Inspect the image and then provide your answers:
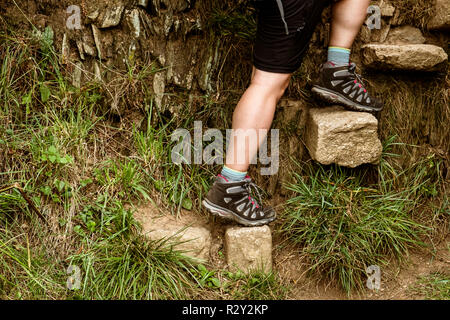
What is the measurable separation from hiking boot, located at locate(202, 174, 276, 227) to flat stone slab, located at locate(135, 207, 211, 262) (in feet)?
0.64

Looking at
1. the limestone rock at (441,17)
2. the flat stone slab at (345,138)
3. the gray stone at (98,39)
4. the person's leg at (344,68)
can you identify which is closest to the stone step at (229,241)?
the flat stone slab at (345,138)

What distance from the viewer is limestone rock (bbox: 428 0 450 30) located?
9.21 ft

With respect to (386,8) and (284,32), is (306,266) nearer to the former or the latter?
(284,32)

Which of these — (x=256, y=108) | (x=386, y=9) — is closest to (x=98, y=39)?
(x=256, y=108)

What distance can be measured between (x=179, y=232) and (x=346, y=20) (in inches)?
61.9

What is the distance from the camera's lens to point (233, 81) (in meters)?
2.97

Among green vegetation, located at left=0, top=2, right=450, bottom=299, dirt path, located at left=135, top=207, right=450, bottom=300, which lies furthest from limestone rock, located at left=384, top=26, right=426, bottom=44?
dirt path, located at left=135, top=207, right=450, bottom=300

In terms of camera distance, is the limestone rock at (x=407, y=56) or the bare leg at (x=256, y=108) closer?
the bare leg at (x=256, y=108)

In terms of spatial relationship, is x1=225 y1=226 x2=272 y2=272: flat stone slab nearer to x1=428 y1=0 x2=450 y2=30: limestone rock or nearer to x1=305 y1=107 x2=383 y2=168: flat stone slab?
x1=305 y1=107 x2=383 y2=168: flat stone slab

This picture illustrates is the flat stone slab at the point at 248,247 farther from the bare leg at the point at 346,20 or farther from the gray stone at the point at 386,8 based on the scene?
the gray stone at the point at 386,8

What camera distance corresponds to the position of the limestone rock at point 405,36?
295 centimetres

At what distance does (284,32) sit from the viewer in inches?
89.7

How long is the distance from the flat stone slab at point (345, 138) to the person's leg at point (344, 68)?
87 millimetres

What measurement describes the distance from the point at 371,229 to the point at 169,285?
1223mm
